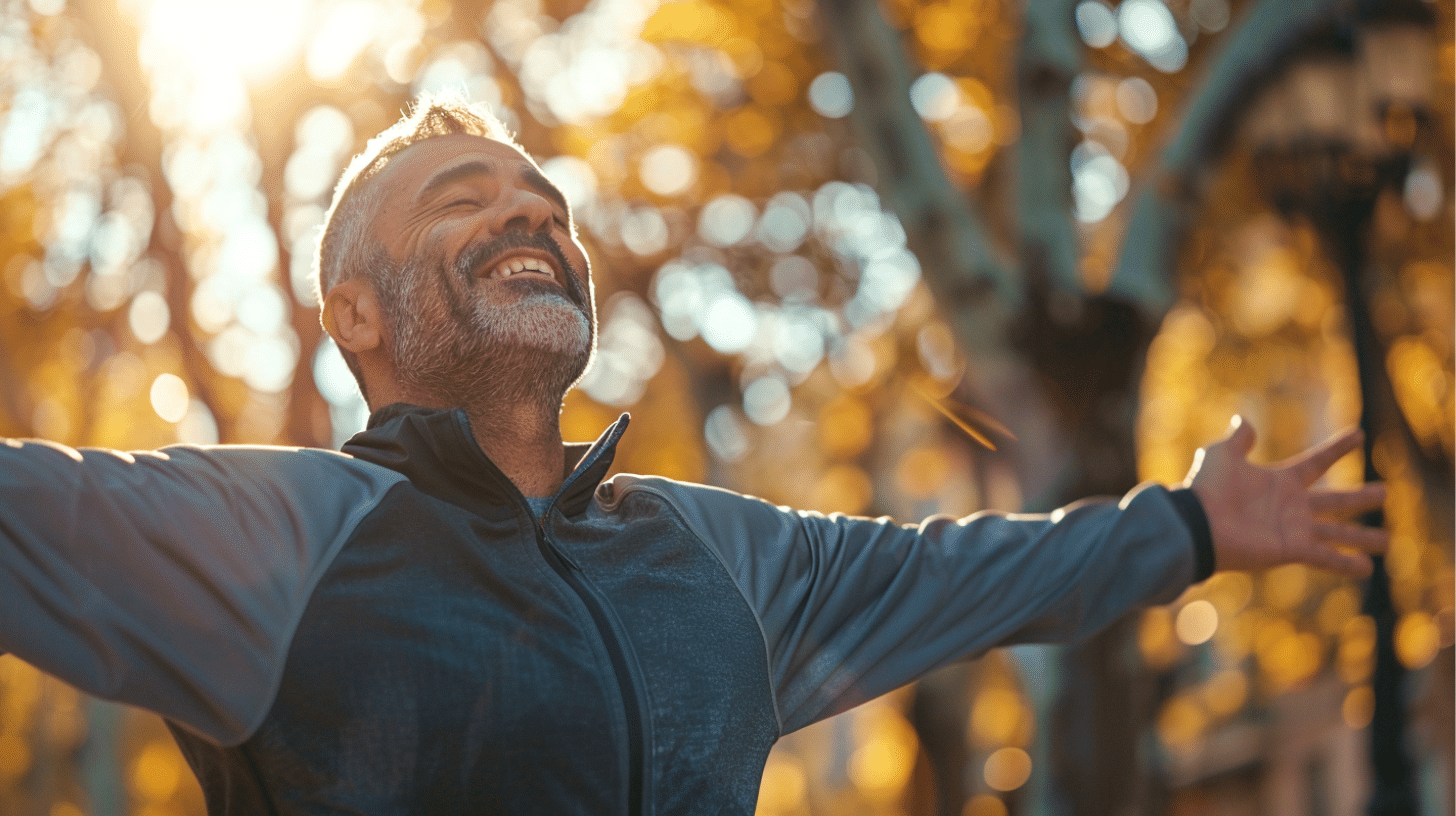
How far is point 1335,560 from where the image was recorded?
2805mm

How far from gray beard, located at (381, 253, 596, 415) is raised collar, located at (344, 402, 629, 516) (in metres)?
0.20

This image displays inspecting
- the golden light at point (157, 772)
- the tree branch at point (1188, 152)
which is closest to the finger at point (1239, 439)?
the tree branch at point (1188, 152)

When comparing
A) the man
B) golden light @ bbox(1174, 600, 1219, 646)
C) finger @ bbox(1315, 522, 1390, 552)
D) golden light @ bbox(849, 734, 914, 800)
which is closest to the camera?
the man

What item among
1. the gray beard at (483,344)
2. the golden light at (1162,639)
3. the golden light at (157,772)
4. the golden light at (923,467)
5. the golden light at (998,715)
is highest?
the gray beard at (483,344)

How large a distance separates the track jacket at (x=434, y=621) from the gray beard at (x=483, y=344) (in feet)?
0.54

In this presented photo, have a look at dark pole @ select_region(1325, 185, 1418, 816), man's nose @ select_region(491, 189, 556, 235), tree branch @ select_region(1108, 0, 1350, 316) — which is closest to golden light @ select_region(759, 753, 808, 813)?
dark pole @ select_region(1325, 185, 1418, 816)

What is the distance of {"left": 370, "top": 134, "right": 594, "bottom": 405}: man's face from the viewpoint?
2484mm

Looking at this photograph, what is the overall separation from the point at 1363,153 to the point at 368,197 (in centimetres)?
499

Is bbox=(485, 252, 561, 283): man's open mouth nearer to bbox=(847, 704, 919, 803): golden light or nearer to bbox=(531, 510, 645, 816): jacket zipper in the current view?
bbox=(531, 510, 645, 816): jacket zipper

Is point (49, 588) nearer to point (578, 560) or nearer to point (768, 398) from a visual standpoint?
point (578, 560)

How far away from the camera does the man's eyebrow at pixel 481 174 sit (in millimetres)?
2641

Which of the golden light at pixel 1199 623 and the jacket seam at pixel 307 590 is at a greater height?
the jacket seam at pixel 307 590

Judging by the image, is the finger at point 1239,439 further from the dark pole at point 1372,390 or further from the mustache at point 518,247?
the dark pole at point 1372,390

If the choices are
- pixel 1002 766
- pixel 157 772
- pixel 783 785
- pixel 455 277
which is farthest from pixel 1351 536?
pixel 157 772
